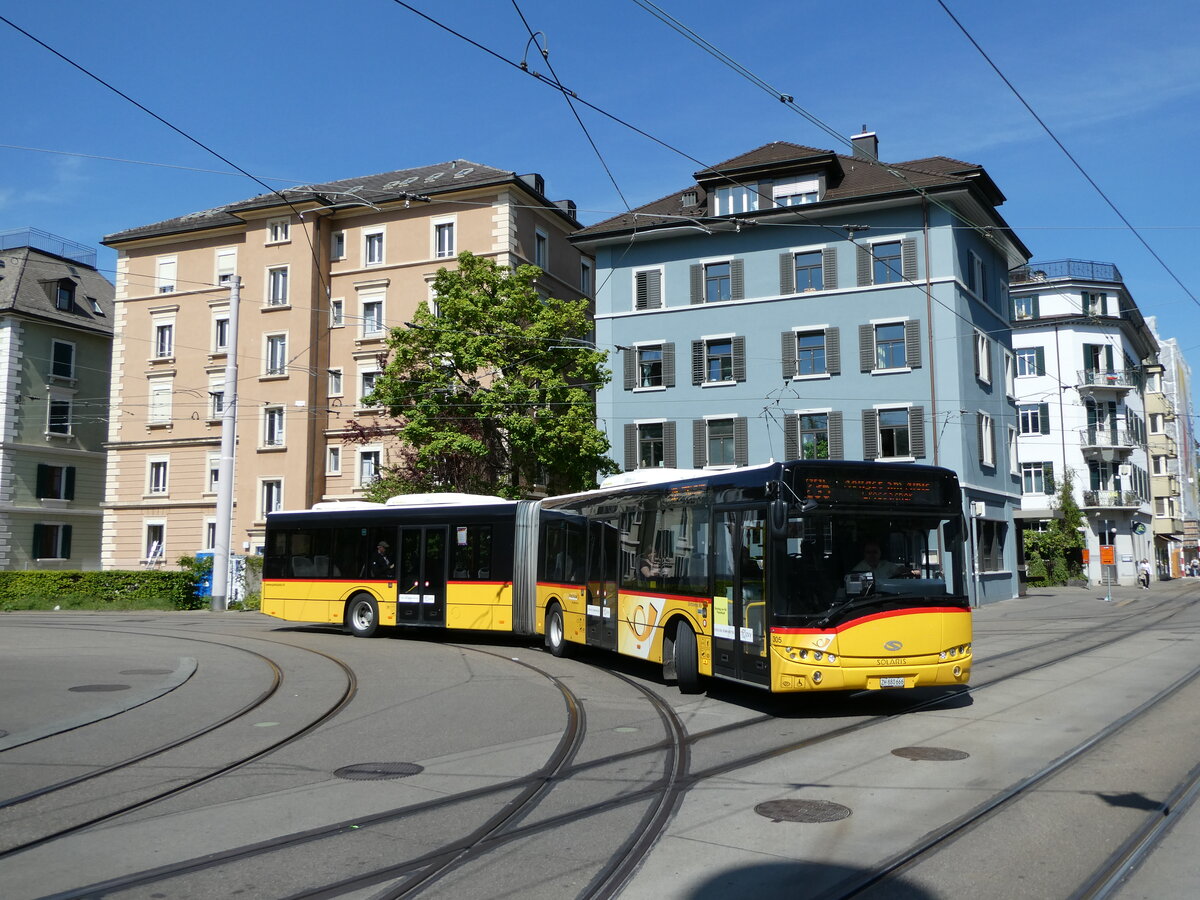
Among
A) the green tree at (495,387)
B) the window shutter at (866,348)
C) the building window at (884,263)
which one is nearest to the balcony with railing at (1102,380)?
the building window at (884,263)

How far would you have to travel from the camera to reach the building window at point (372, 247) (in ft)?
148

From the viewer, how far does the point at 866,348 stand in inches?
1435

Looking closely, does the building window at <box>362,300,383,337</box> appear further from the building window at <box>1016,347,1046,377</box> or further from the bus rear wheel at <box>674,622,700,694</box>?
the building window at <box>1016,347,1046,377</box>

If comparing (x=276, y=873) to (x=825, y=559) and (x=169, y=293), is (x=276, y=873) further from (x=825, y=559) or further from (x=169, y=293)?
(x=169, y=293)

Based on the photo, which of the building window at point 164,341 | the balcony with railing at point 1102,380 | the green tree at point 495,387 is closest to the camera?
the green tree at point 495,387

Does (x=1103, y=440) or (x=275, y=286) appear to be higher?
(x=275, y=286)

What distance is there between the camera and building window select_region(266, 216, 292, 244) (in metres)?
45.6

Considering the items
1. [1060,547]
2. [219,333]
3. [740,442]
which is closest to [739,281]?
[740,442]

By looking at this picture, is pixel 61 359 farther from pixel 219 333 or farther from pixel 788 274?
pixel 788 274

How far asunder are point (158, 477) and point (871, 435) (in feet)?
99.8

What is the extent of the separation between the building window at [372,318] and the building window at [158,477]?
11.1 m

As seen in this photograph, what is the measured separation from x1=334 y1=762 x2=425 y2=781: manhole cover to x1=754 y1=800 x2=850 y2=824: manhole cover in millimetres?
2938

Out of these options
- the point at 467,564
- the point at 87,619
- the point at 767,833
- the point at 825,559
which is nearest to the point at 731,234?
the point at 467,564

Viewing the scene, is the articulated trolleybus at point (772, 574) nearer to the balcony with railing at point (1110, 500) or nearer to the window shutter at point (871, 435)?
the window shutter at point (871, 435)
